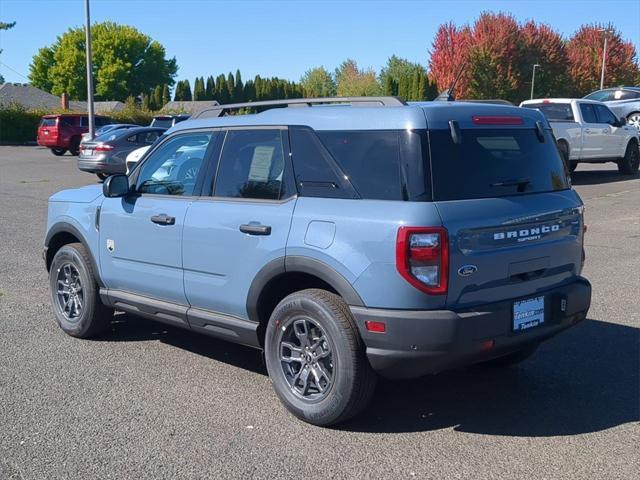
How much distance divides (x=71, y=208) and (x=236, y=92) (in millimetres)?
89945

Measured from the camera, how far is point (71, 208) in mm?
6316

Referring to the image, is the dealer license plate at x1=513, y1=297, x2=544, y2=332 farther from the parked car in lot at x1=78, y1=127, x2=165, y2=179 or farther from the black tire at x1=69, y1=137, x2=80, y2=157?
the black tire at x1=69, y1=137, x2=80, y2=157

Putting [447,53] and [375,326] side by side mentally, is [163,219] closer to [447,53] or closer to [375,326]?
[375,326]

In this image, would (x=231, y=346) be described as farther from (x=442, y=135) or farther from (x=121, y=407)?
(x=442, y=135)

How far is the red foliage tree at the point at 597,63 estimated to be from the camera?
64.1m

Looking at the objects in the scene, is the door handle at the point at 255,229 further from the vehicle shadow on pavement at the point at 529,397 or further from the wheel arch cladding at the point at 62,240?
the wheel arch cladding at the point at 62,240

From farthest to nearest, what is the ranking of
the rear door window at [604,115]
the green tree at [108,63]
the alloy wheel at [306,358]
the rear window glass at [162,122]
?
the green tree at [108,63], the rear window glass at [162,122], the rear door window at [604,115], the alloy wheel at [306,358]

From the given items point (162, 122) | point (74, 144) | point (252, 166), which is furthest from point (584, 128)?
point (74, 144)

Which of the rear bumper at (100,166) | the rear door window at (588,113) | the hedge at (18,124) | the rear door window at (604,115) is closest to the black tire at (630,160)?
the rear door window at (604,115)

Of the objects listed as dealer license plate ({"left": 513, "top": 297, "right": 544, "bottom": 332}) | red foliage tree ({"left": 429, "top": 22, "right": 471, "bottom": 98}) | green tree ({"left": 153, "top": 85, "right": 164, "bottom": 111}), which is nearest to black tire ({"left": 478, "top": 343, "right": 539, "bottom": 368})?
dealer license plate ({"left": 513, "top": 297, "right": 544, "bottom": 332})

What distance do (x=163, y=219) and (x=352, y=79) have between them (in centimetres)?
11093

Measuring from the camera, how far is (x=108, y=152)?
2098 centimetres

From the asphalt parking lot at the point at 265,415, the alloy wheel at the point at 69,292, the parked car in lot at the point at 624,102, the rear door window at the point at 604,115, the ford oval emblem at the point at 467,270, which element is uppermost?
the parked car in lot at the point at 624,102

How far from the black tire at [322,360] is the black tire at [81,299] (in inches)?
79.9
